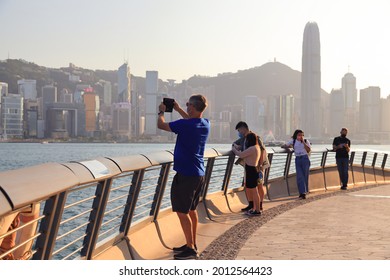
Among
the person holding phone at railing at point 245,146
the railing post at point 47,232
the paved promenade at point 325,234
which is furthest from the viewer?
the person holding phone at railing at point 245,146

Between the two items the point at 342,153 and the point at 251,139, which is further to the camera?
the point at 342,153

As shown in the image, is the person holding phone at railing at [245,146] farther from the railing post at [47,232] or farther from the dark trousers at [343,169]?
the railing post at [47,232]

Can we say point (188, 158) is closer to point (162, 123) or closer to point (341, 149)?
point (162, 123)

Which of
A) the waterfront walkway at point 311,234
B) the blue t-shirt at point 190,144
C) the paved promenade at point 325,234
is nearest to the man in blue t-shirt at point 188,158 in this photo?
the blue t-shirt at point 190,144

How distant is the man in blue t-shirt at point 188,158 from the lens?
682 centimetres

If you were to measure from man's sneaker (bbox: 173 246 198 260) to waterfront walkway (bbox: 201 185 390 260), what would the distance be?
19cm

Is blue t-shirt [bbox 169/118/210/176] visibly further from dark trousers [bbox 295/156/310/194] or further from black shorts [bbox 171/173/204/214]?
dark trousers [bbox 295/156/310/194]

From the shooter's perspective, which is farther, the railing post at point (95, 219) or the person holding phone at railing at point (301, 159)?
the person holding phone at railing at point (301, 159)

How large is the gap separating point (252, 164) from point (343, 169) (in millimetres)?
7900

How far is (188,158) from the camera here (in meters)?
6.98

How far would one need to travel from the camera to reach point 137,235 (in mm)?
7289

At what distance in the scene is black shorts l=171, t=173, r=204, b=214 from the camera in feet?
23.1

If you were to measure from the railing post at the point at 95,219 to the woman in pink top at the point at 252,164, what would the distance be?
5853 millimetres

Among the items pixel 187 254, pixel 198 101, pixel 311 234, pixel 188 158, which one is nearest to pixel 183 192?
pixel 188 158
